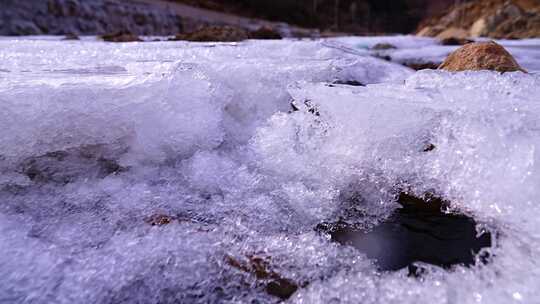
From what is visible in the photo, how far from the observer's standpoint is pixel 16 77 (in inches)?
62.6

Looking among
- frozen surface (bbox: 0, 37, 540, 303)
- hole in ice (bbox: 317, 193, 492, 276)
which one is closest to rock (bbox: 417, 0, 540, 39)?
frozen surface (bbox: 0, 37, 540, 303)

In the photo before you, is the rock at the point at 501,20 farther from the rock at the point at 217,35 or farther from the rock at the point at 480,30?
the rock at the point at 217,35

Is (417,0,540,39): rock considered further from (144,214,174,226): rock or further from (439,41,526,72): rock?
(144,214,174,226): rock

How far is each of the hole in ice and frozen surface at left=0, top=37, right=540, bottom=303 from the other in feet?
0.13

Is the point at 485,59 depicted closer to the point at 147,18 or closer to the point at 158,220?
the point at 158,220

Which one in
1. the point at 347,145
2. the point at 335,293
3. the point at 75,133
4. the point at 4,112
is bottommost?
the point at 335,293

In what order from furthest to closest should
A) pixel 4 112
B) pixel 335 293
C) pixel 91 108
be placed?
pixel 91 108 → pixel 4 112 → pixel 335 293

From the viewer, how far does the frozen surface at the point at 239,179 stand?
85cm

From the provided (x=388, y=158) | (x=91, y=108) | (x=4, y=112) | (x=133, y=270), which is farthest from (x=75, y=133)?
(x=388, y=158)

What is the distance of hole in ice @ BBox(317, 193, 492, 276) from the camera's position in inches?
37.6

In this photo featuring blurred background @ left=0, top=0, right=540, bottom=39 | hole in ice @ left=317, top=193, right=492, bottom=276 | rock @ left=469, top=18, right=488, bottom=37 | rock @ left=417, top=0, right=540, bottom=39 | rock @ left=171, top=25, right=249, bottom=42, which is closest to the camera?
hole in ice @ left=317, top=193, right=492, bottom=276

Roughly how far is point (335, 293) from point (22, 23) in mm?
9132

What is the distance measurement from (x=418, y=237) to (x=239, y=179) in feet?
2.06

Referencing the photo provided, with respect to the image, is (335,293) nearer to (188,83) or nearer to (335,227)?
(335,227)
